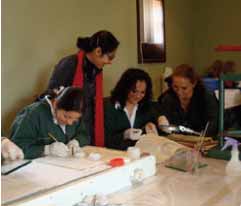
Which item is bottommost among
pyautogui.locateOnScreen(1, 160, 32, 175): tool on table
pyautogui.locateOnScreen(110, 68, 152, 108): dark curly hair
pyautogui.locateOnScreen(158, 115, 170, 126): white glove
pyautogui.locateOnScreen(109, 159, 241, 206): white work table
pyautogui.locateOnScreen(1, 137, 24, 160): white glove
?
pyautogui.locateOnScreen(109, 159, 241, 206): white work table

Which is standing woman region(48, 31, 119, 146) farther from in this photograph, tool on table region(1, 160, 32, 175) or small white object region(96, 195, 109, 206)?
small white object region(96, 195, 109, 206)

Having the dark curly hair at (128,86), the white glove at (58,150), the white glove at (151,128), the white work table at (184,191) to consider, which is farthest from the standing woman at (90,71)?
the white work table at (184,191)

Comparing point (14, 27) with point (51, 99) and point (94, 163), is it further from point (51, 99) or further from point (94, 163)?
point (94, 163)

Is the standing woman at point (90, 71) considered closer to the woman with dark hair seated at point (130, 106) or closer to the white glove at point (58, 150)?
the woman with dark hair seated at point (130, 106)

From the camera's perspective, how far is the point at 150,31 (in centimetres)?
323

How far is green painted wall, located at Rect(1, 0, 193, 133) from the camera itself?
194 centimetres

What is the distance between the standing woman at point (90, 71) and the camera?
1954mm

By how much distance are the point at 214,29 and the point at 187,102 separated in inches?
80.7

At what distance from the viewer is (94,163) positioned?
A: 45.3 inches

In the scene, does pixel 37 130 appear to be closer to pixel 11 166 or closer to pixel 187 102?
pixel 11 166

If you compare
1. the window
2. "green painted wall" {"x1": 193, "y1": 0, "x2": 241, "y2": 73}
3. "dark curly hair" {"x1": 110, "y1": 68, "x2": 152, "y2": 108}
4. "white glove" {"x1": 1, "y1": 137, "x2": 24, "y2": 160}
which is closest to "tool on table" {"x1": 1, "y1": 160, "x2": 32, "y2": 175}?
"white glove" {"x1": 1, "y1": 137, "x2": 24, "y2": 160}

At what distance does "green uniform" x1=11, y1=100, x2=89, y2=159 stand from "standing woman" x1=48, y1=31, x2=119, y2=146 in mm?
383

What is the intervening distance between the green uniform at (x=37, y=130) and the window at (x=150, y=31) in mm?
1680

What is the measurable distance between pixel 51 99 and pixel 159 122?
654 mm
